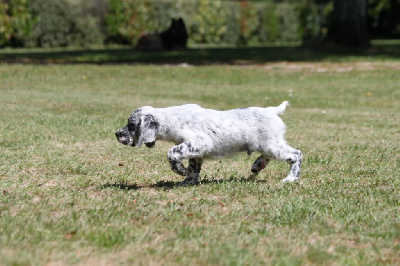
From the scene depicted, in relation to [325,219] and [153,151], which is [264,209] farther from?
[153,151]

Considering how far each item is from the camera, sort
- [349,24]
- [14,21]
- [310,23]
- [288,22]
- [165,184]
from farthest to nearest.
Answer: [310,23] → [288,22] → [14,21] → [349,24] → [165,184]

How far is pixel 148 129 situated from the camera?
5.79 meters

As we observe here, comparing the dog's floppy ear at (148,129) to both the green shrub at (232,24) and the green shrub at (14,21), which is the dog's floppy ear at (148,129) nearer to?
the green shrub at (14,21)

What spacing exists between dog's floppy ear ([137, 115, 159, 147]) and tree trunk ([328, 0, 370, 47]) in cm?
2010

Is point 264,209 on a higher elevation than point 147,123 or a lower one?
lower

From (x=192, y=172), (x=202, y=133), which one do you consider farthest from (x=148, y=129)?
(x=192, y=172)

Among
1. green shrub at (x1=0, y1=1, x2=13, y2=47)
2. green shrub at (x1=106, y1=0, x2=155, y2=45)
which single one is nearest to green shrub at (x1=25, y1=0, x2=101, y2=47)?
green shrub at (x1=106, y1=0, x2=155, y2=45)

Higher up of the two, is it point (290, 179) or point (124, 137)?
point (124, 137)

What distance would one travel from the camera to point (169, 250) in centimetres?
413

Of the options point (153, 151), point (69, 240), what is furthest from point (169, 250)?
point (153, 151)

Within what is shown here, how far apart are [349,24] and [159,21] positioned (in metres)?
12.7

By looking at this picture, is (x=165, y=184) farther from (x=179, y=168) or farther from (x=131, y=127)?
(x=131, y=127)

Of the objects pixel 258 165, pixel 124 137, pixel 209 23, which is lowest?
pixel 258 165

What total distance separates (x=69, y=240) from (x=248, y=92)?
11.4 m
